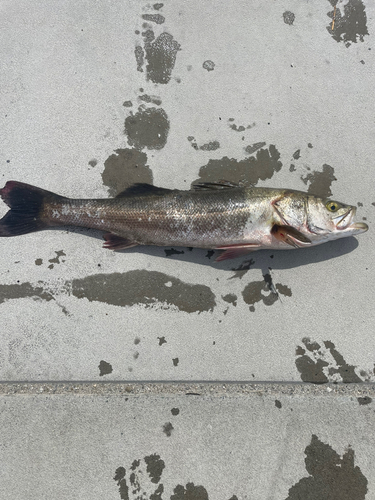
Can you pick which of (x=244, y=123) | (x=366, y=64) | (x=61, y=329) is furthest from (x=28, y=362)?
(x=366, y=64)

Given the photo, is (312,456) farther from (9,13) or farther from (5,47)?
(9,13)

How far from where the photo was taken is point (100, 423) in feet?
9.99

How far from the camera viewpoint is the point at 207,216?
2.95 metres

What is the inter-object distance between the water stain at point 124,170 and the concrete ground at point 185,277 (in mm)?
22

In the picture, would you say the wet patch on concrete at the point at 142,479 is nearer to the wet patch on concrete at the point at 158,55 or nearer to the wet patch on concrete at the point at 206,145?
the wet patch on concrete at the point at 206,145

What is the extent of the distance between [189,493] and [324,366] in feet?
6.04

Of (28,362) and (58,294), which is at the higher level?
(58,294)

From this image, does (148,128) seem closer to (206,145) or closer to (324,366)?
(206,145)

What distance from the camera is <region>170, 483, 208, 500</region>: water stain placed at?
2.91 m

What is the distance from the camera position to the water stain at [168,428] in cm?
303

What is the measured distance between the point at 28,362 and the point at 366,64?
513 centimetres

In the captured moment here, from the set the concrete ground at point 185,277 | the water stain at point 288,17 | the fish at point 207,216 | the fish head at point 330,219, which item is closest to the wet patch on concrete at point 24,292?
the concrete ground at point 185,277

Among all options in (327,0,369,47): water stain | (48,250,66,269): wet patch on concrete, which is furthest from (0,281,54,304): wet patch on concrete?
(327,0,369,47): water stain

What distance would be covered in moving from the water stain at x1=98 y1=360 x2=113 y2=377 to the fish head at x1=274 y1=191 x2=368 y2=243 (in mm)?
2325
